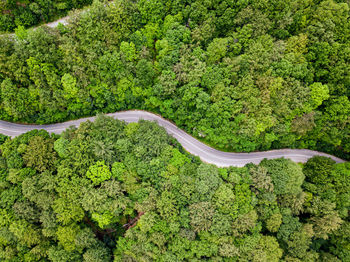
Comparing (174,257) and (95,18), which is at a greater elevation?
(95,18)

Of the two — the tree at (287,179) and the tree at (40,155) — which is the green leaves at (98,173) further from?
the tree at (287,179)

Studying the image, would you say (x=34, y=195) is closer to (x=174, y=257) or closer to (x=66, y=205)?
(x=66, y=205)

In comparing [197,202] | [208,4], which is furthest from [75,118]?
[208,4]

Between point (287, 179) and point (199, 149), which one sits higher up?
point (287, 179)

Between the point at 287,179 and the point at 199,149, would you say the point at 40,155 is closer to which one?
the point at 199,149

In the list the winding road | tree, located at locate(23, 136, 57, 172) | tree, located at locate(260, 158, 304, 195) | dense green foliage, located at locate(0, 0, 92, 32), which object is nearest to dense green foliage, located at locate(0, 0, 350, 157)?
the winding road


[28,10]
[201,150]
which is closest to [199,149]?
[201,150]
